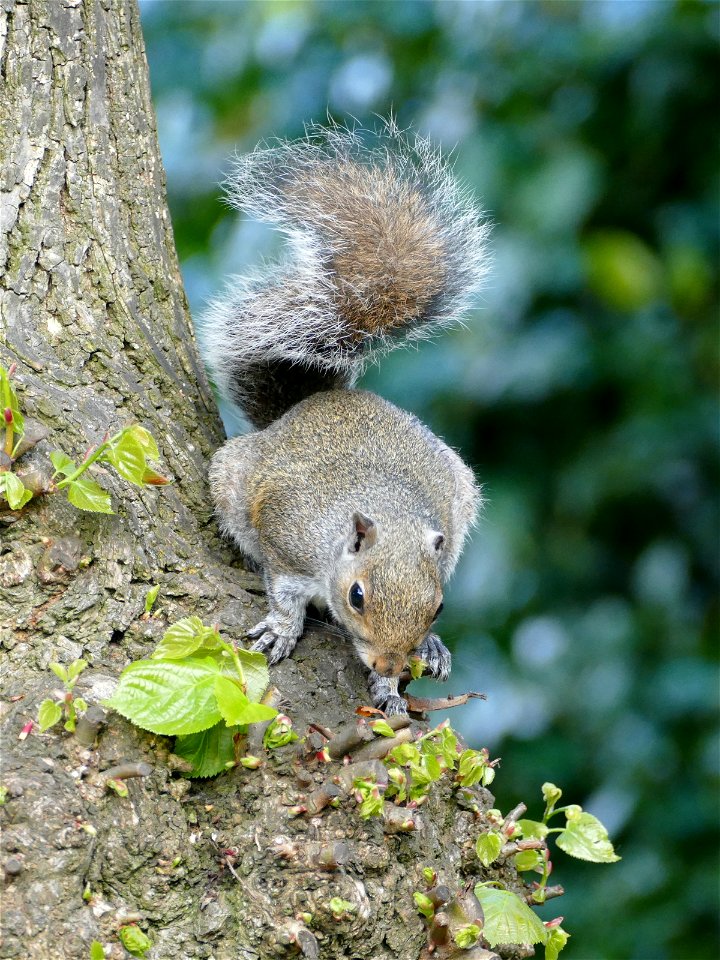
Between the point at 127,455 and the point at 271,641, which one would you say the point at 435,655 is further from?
the point at 127,455

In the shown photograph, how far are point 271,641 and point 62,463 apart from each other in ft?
1.34

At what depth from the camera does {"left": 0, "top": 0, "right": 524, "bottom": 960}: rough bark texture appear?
1303 millimetres

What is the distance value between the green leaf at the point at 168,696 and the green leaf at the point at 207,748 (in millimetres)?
43

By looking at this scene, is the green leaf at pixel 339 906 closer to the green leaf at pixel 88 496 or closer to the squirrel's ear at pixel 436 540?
the green leaf at pixel 88 496

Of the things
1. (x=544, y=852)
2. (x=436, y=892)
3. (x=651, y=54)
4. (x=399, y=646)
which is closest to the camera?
(x=436, y=892)

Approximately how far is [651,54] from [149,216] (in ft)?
4.60

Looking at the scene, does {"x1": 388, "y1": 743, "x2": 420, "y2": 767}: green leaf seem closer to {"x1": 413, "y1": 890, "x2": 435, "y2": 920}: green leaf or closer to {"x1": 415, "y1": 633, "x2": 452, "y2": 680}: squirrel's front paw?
{"x1": 413, "y1": 890, "x2": 435, "y2": 920}: green leaf

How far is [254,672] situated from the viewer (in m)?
1.45

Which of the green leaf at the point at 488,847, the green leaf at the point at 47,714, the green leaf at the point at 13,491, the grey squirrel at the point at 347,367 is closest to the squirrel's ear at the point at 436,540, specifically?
the grey squirrel at the point at 347,367

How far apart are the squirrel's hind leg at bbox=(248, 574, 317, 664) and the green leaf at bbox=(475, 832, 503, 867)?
1.29 feet

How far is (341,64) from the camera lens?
101 inches

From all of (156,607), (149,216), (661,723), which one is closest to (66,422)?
(156,607)

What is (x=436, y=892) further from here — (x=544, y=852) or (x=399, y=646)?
(x=399, y=646)

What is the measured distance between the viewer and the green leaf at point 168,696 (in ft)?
4.41
